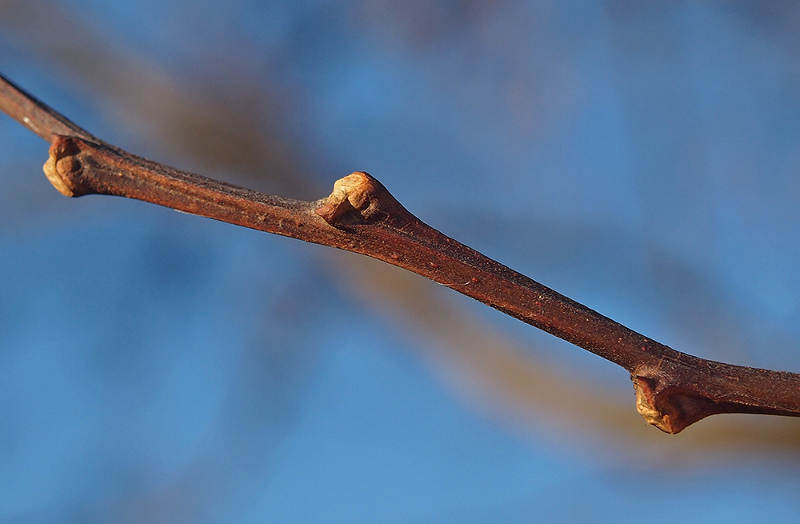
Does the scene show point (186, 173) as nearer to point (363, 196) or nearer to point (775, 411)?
point (363, 196)

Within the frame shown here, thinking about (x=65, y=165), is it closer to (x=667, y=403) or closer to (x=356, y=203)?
(x=356, y=203)

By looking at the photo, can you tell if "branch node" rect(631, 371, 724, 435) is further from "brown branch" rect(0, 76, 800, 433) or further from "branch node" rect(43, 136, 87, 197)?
"branch node" rect(43, 136, 87, 197)

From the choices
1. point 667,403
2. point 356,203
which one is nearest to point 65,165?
point 356,203

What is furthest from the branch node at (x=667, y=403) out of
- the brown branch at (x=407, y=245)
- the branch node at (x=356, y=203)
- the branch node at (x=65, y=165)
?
the branch node at (x=65, y=165)

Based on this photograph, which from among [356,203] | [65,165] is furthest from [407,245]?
[65,165]

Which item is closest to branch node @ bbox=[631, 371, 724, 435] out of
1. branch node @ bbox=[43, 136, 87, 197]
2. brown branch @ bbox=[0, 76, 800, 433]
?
brown branch @ bbox=[0, 76, 800, 433]

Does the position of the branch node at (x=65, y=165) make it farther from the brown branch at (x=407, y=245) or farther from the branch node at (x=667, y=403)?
the branch node at (x=667, y=403)

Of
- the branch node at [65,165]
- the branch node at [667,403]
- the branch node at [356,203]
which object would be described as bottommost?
the branch node at [65,165]
